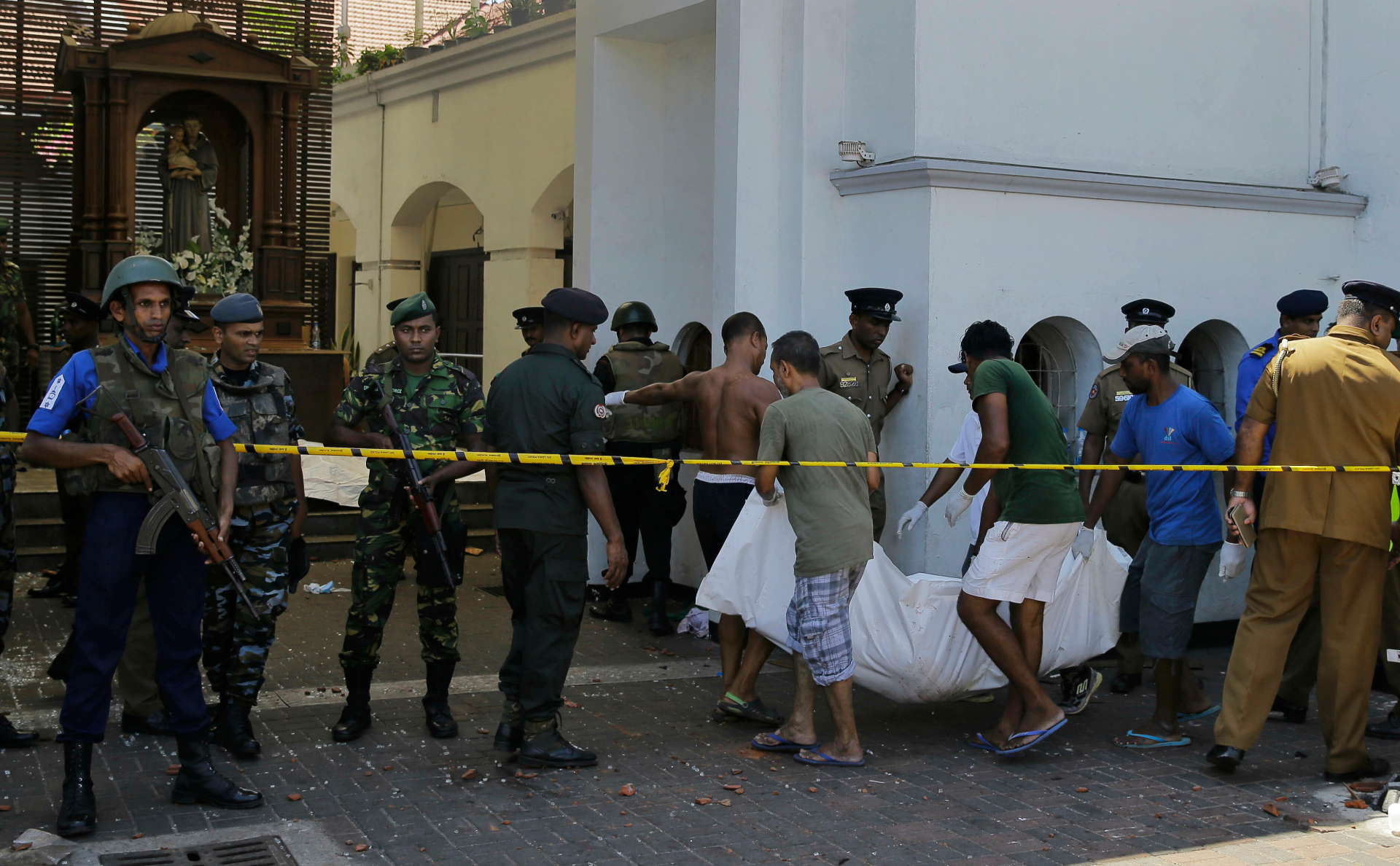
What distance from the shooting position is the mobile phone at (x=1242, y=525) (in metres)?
5.64

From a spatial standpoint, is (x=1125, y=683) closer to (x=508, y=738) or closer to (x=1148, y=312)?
(x=1148, y=312)

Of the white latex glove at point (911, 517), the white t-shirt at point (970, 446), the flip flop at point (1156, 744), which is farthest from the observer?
the white t-shirt at point (970, 446)

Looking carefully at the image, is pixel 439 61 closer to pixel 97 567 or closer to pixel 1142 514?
pixel 1142 514

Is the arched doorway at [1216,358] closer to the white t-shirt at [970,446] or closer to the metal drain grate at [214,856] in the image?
the white t-shirt at [970,446]

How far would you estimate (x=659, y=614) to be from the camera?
339 inches

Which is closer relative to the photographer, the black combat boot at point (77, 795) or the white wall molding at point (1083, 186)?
the black combat boot at point (77, 795)

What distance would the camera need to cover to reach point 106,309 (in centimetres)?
489

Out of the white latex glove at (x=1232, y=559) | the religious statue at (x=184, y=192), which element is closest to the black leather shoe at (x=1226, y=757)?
the white latex glove at (x=1232, y=559)

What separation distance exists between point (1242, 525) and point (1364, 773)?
1.16 metres

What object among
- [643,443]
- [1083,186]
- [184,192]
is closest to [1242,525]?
[1083,186]

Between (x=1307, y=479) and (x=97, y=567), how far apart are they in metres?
4.69

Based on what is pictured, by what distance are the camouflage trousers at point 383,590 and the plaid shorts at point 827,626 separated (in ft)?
5.09

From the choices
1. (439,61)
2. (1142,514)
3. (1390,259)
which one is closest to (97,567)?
(1142,514)

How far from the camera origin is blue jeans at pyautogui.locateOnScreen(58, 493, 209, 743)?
4.68m
